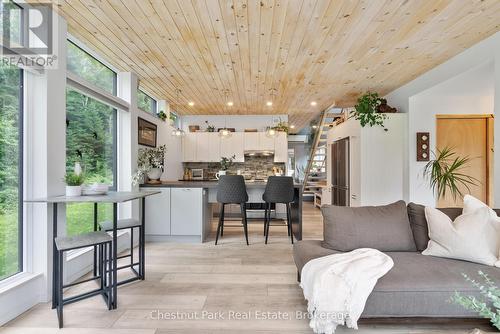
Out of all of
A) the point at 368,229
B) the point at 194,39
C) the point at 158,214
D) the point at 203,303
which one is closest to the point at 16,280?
the point at 203,303

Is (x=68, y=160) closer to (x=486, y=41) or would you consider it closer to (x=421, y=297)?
(x=421, y=297)

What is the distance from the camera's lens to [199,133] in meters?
6.24

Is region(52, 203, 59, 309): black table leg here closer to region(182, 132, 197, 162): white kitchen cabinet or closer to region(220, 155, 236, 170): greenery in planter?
region(220, 155, 236, 170): greenery in planter

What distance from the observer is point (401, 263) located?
2113 mm

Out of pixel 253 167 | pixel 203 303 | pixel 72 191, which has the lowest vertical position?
pixel 203 303

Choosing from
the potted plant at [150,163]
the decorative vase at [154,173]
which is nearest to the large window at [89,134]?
the potted plant at [150,163]

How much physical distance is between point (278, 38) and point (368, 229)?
2.19 metres

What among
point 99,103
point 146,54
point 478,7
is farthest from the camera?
point 99,103

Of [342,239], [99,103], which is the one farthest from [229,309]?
[99,103]

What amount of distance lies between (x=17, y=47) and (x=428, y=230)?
155 inches

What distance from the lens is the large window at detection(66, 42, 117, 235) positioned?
9.45 ft

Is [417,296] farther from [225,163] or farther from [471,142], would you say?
[225,163]

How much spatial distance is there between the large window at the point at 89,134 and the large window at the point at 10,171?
0.53 m

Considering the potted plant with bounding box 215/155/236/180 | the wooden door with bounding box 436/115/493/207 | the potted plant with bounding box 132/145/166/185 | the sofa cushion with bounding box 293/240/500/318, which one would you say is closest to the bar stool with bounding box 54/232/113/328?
the potted plant with bounding box 132/145/166/185
